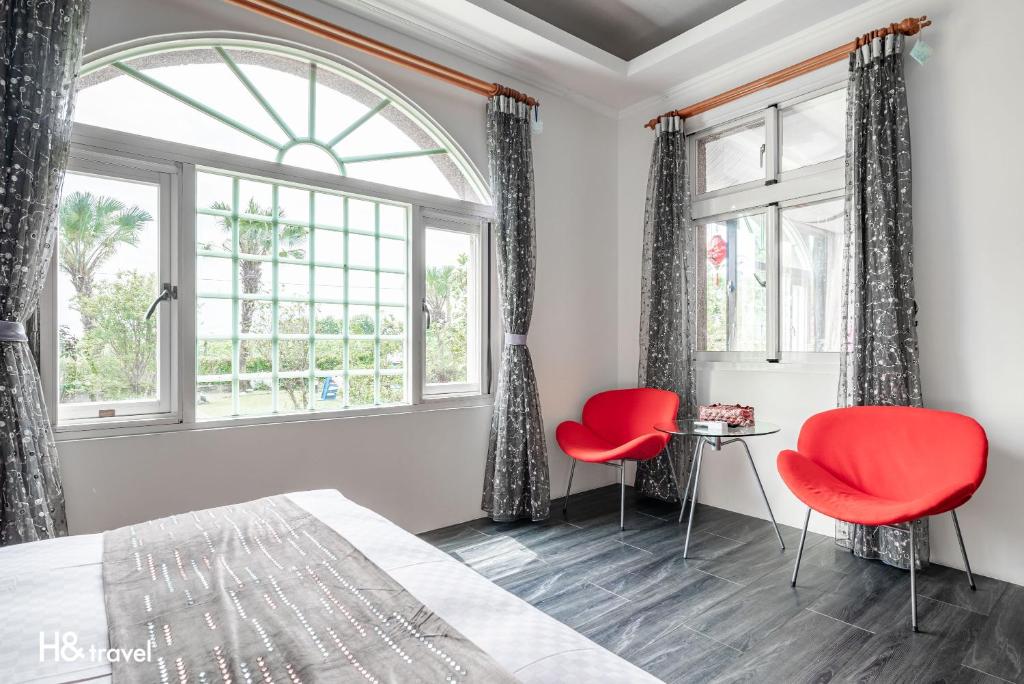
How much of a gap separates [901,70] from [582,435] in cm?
270

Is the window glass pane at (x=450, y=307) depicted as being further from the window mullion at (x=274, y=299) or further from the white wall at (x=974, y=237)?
the white wall at (x=974, y=237)

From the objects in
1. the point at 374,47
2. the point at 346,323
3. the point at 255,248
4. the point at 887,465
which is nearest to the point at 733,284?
the point at 887,465

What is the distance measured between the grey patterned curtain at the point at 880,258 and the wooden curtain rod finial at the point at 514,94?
1850mm

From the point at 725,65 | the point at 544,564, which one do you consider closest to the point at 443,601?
the point at 544,564

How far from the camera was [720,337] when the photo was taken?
385cm

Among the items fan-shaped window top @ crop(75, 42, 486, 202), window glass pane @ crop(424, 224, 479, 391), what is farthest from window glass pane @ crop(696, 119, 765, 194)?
window glass pane @ crop(424, 224, 479, 391)

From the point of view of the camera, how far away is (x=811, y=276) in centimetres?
339

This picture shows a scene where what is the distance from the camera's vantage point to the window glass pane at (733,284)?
3.64 meters

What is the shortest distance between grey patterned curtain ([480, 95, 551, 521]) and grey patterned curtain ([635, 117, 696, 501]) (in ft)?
3.04

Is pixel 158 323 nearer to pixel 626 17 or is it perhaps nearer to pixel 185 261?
pixel 185 261

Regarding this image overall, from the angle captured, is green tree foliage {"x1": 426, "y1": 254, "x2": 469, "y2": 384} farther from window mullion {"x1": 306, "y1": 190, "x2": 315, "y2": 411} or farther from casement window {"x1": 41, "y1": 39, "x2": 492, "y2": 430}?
window mullion {"x1": 306, "y1": 190, "x2": 315, "y2": 411}

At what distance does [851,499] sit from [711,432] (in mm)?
706

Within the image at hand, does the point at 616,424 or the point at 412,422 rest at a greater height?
the point at 412,422

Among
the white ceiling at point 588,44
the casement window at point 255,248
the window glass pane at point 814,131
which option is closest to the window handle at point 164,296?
the casement window at point 255,248
